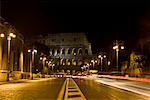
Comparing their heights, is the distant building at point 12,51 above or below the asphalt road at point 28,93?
above

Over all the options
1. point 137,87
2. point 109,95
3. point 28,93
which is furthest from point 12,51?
point 109,95

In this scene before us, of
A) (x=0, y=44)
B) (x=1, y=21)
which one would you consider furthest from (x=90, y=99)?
(x=1, y=21)

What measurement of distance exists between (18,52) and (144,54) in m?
36.5

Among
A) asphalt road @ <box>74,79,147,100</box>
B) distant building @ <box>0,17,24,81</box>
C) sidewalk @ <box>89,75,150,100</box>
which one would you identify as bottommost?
sidewalk @ <box>89,75,150,100</box>

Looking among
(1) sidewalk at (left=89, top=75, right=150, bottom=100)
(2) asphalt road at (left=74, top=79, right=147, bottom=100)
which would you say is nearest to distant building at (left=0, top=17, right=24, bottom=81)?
(1) sidewalk at (left=89, top=75, right=150, bottom=100)

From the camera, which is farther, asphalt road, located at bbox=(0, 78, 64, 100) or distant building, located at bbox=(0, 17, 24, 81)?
distant building, located at bbox=(0, 17, 24, 81)

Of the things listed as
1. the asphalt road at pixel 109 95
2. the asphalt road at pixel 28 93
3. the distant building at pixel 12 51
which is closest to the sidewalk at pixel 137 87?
the asphalt road at pixel 109 95

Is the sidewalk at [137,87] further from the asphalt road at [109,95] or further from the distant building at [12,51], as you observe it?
the distant building at [12,51]

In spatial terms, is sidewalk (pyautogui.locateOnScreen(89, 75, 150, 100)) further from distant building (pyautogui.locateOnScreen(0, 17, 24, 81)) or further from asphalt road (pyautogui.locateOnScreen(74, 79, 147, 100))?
distant building (pyautogui.locateOnScreen(0, 17, 24, 81))

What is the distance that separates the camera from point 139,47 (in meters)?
76.5

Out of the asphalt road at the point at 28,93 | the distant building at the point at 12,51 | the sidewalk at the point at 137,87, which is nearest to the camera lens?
the asphalt road at the point at 28,93

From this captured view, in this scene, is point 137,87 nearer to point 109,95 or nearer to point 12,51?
point 109,95

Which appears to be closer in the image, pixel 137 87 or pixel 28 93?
pixel 28 93

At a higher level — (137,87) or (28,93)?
(28,93)
